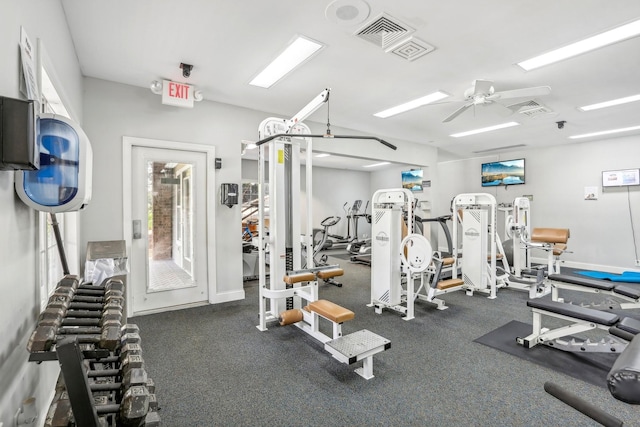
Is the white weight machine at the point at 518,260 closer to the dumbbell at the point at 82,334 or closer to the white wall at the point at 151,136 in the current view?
the white wall at the point at 151,136

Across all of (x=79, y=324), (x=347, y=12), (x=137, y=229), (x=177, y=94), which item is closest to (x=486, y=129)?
(x=347, y=12)

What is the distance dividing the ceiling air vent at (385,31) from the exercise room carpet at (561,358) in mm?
3064

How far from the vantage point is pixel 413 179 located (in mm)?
10156

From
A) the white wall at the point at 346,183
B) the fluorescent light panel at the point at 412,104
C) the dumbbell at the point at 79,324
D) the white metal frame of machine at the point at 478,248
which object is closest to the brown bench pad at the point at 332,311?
the dumbbell at the point at 79,324

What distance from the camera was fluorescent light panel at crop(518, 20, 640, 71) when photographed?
2.71 m

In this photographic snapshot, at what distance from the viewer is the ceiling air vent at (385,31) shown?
2587 mm

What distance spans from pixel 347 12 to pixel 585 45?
2370 mm

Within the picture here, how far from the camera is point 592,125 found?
567 centimetres

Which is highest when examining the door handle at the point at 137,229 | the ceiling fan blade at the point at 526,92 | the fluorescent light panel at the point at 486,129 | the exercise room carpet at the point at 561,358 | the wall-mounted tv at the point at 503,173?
the fluorescent light panel at the point at 486,129

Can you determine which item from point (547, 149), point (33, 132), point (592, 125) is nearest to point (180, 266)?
point (33, 132)

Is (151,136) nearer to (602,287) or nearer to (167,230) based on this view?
(167,230)

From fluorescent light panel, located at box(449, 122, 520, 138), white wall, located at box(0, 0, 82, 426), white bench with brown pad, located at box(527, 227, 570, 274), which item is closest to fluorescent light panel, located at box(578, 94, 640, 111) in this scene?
fluorescent light panel, located at box(449, 122, 520, 138)

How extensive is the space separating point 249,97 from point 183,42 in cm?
142

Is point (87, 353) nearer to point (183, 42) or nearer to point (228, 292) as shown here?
point (183, 42)
